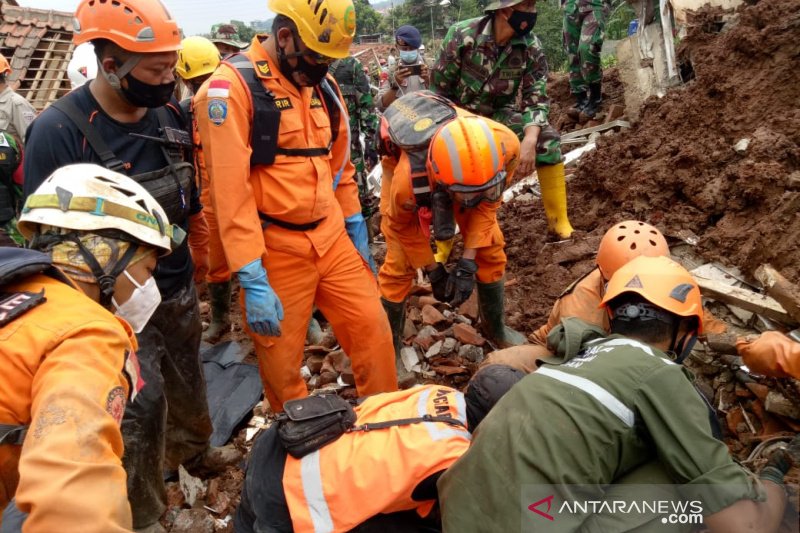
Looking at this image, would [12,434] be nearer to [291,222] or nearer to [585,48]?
[291,222]

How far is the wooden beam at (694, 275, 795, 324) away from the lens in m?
3.10

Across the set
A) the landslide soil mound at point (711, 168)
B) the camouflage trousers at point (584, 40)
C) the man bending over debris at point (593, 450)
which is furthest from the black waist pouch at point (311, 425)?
the camouflage trousers at point (584, 40)

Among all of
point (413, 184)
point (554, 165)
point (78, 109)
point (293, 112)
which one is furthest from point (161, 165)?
point (554, 165)

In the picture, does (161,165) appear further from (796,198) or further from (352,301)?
(796,198)

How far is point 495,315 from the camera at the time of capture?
4.25 metres

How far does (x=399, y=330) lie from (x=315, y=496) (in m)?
2.20

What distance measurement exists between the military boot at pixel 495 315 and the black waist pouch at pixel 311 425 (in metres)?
2.09

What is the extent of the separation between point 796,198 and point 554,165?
184 cm

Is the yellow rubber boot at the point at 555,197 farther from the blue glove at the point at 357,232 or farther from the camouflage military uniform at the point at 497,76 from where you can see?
the blue glove at the point at 357,232

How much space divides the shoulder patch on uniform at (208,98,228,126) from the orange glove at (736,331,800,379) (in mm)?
2723

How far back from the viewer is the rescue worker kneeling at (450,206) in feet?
10.5

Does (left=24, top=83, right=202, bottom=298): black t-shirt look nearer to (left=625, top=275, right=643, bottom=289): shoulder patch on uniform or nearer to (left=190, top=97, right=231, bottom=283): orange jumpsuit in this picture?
(left=190, top=97, right=231, bottom=283): orange jumpsuit

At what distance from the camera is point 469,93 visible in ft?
15.8

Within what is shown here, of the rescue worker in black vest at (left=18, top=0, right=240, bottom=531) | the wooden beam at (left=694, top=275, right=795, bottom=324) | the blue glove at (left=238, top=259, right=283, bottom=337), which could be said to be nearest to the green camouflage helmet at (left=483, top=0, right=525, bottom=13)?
the wooden beam at (left=694, top=275, right=795, bottom=324)
